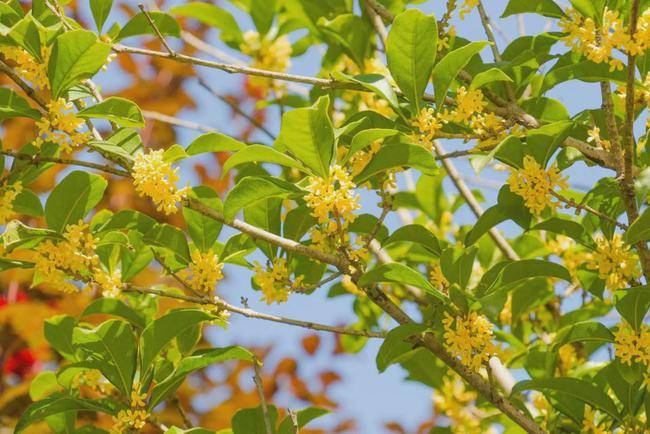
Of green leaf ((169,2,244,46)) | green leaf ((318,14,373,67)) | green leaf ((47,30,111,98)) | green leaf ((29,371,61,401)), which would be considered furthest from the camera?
green leaf ((169,2,244,46))

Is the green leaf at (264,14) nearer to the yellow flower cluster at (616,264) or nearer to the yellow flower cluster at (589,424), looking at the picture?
the yellow flower cluster at (616,264)

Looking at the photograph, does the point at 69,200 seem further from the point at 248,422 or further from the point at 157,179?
the point at 248,422

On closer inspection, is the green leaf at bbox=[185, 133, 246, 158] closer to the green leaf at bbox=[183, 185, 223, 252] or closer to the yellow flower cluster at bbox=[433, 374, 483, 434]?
the green leaf at bbox=[183, 185, 223, 252]

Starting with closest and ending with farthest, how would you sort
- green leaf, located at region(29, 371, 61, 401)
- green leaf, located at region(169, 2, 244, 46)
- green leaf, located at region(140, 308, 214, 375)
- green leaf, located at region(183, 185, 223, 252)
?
1. green leaf, located at region(140, 308, 214, 375)
2. green leaf, located at region(183, 185, 223, 252)
3. green leaf, located at region(29, 371, 61, 401)
4. green leaf, located at region(169, 2, 244, 46)

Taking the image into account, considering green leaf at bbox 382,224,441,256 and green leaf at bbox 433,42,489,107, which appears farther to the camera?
green leaf at bbox 382,224,441,256

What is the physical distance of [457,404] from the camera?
237cm

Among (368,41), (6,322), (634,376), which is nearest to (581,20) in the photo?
(634,376)

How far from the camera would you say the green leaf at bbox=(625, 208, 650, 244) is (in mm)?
1404

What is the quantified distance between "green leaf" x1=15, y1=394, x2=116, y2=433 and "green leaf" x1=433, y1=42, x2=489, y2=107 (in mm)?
944

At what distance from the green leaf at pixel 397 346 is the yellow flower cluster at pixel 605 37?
1.92 ft

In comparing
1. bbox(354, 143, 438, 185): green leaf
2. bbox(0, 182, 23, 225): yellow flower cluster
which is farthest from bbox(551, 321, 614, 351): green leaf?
bbox(0, 182, 23, 225): yellow flower cluster

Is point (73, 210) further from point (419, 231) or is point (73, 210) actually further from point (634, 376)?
point (634, 376)

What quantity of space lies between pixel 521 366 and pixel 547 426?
0.84ft

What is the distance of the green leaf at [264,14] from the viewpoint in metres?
2.58
